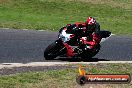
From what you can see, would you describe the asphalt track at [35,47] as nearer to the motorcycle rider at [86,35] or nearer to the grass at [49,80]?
the motorcycle rider at [86,35]

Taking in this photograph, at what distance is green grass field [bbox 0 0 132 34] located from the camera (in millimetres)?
27105

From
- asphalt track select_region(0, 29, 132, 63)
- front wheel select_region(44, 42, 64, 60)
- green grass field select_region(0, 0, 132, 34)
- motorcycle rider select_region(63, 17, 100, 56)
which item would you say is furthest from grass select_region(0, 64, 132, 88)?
green grass field select_region(0, 0, 132, 34)

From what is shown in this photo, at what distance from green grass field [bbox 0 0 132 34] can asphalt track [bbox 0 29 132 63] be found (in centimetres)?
253

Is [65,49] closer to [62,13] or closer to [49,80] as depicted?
[49,80]

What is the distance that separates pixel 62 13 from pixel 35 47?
14.3 m

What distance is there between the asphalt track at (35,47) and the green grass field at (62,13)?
2528 mm

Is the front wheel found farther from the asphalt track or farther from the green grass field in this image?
the green grass field

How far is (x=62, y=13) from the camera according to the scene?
3269 cm

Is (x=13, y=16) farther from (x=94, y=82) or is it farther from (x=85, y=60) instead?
(x=94, y=82)

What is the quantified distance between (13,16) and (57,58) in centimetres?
1404

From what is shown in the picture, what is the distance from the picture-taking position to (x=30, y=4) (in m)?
34.5

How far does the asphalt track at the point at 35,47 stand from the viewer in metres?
16.3

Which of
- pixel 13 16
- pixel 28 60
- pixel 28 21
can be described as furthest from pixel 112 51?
pixel 13 16

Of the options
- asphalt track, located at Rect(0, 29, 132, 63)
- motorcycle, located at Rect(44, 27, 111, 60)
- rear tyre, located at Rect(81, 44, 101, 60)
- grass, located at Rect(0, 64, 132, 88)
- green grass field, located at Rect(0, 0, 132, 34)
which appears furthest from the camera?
green grass field, located at Rect(0, 0, 132, 34)
